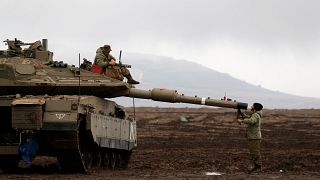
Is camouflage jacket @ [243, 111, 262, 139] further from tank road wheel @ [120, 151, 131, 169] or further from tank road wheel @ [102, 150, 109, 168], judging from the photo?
tank road wheel @ [120, 151, 131, 169]

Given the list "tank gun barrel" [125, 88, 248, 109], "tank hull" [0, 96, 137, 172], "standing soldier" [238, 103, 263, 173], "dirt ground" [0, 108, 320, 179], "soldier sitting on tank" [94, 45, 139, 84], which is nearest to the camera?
"tank hull" [0, 96, 137, 172]

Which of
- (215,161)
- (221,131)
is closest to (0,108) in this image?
(215,161)

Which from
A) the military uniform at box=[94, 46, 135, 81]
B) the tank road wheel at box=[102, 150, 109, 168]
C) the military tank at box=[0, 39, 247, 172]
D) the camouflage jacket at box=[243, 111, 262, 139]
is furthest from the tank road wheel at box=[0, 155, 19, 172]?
the camouflage jacket at box=[243, 111, 262, 139]

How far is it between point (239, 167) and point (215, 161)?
87.7 inches

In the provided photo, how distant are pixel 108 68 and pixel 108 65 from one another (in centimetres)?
9

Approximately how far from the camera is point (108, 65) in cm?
2319

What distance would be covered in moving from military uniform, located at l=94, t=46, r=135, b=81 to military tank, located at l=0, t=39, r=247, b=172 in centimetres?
35

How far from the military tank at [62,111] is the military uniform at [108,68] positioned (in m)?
0.35

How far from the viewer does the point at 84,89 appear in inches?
867

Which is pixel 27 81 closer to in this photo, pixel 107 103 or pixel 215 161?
pixel 107 103

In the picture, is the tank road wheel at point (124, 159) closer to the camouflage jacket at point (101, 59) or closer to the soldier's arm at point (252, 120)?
the camouflage jacket at point (101, 59)

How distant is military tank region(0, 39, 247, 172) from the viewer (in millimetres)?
19016

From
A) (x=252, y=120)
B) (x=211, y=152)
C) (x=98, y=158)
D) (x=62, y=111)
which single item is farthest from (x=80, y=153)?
(x=211, y=152)

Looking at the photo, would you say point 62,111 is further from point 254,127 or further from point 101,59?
point 254,127
